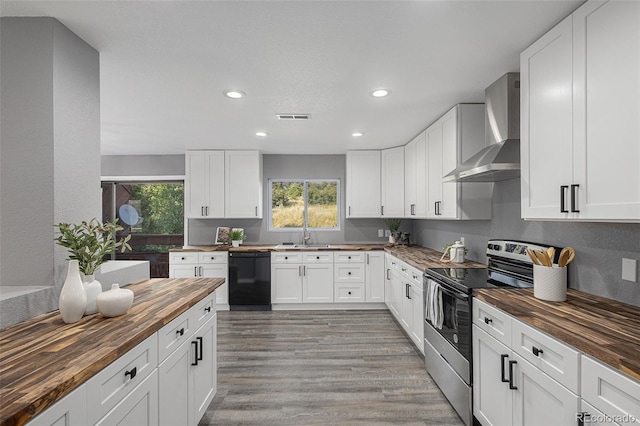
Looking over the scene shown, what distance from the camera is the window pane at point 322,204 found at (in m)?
5.51

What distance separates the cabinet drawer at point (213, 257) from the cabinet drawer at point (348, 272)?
1661 millimetres

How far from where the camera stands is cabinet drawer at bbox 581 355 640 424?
3.38ft

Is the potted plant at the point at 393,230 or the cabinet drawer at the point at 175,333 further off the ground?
the potted plant at the point at 393,230

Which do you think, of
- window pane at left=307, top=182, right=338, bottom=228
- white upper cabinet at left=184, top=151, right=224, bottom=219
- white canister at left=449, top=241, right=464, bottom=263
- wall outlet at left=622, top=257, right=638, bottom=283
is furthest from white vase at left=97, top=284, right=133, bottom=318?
window pane at left=307, top=182, right=338, bottom=228

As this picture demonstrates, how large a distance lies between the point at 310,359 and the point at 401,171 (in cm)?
294

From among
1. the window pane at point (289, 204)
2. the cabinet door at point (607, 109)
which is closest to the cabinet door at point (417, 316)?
the cabinet door at point (607, 109)

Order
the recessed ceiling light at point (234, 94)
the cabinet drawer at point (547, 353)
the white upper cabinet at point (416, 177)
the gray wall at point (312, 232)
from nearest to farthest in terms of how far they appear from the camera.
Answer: the cabinet drawer at point (547, 353)
the recessed ceiling light at point (234, 94)
the white upper cabinet at point (416, 177)
the gray wall at point (312, 232)

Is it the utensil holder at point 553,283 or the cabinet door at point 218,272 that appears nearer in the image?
the utensil holder at point 553,283

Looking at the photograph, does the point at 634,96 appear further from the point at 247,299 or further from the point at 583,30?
the point at 247,299

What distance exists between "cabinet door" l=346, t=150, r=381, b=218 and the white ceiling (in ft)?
5.12

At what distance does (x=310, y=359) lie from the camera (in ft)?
10.2

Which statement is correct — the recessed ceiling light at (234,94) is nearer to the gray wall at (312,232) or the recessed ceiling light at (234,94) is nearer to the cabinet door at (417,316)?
the cabinet door at (417,316)

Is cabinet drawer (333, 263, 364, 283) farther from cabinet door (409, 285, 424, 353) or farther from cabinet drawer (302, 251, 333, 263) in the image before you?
cabinet door (409, 285, 424, 353)

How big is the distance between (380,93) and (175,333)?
230 cm
